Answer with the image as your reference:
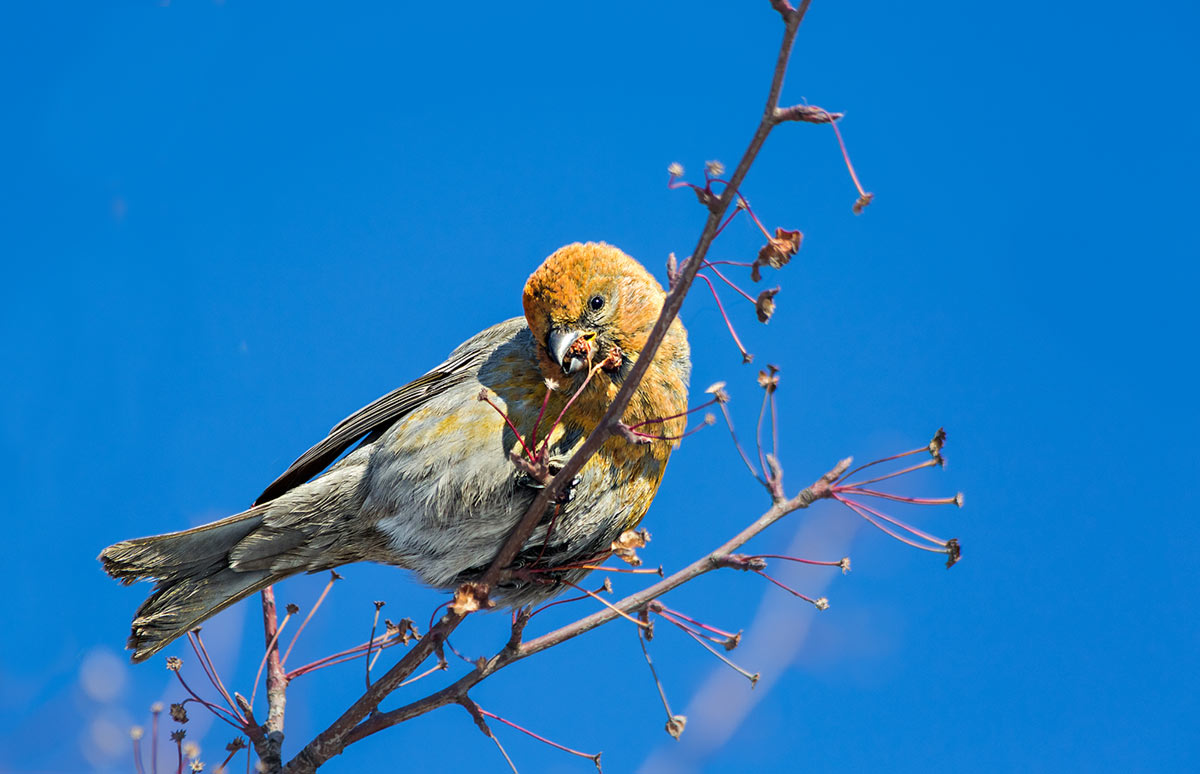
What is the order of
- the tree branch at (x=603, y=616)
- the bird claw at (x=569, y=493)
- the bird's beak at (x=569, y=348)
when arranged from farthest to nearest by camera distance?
the bird's beak at (x=569, y=348) < the bird claw at (x=569, y=493) < the tree branch at (x=603, y=616)

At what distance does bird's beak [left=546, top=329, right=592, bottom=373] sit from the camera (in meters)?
4.64

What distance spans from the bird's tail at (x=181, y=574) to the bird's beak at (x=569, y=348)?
1604 millimetres

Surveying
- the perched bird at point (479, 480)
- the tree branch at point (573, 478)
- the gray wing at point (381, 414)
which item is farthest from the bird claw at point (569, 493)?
the gray wing at point (381, 414)

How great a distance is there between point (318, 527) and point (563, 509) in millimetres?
1277

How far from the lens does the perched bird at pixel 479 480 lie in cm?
470

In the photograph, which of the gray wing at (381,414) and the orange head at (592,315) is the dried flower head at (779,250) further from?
the gray wing at (381,414)

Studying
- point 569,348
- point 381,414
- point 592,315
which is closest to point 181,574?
point 381,414

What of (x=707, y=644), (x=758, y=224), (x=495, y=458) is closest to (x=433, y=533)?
(x=495, y=458)

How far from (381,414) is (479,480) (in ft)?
2.88

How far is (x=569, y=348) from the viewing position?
468 cm

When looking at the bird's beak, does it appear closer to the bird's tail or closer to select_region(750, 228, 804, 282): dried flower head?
the bird's tail

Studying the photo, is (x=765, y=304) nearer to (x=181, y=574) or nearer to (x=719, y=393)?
(x=719, y=393)

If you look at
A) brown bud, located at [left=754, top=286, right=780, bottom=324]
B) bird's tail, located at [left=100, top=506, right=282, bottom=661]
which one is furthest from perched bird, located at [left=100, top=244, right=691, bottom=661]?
brown bud, located at [left=754, top=286, right=780, bottom=324]

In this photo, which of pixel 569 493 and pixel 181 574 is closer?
pixel 569 493
